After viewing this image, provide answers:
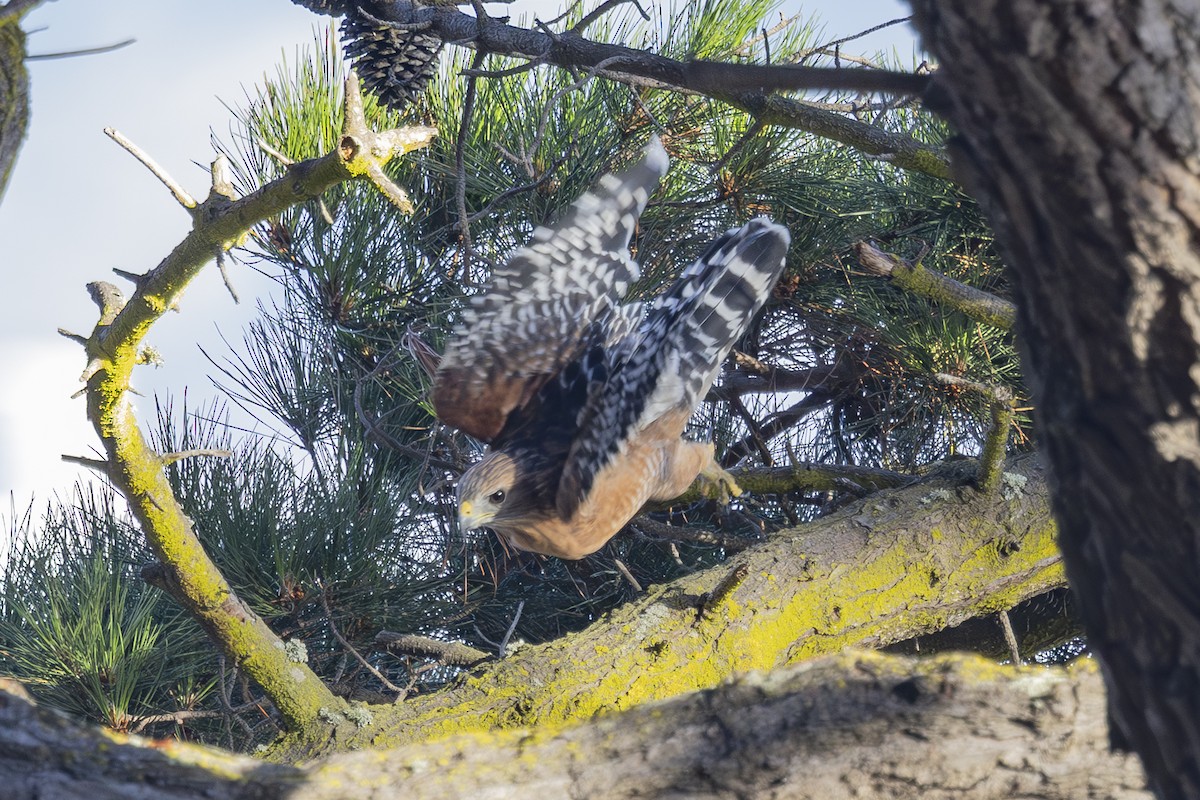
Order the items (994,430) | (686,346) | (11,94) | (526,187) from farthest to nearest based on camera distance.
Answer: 1. (994,430)
2. (686,346)
3. (526,187)
4. (11,94)

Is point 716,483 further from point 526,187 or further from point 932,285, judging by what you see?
point 526,187

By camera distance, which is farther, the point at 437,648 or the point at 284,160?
the point at 437,648

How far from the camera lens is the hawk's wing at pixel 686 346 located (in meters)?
2.44

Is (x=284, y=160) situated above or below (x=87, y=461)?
above

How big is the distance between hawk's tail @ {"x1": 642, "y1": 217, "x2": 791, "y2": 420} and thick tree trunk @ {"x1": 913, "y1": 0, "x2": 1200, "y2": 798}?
60.5 inches

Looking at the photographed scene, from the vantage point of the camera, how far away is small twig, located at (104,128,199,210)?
1896mm

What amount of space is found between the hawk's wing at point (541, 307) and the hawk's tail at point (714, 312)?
439 millimetres

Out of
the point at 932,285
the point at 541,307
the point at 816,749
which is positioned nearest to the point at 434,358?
the point at 541,307

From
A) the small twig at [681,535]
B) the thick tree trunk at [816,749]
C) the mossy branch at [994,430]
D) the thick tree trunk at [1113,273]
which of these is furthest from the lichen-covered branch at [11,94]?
the small twig at [681,535]

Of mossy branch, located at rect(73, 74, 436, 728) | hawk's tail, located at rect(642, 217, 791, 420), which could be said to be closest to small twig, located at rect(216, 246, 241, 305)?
mossy branch, located at rect(73, 74, 436, 728)

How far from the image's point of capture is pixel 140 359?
2098mm

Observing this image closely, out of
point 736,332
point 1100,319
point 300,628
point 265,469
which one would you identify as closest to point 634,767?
point 1100,319

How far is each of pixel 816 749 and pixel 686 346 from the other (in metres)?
1.24

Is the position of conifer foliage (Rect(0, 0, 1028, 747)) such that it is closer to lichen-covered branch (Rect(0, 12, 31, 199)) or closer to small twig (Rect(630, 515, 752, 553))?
small twig (Rect(630, 515, 752, 553))
